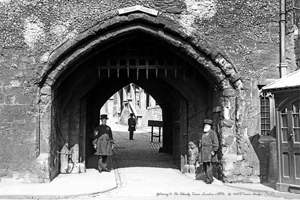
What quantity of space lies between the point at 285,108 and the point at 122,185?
3626mm

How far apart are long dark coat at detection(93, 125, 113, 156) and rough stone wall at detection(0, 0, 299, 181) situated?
1.88 metres

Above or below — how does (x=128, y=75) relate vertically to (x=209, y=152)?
above

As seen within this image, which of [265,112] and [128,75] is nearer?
[265,112]

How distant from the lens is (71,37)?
8.58 metres

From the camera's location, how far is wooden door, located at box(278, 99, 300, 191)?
23.4 feet

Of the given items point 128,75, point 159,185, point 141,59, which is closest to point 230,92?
point 141,59

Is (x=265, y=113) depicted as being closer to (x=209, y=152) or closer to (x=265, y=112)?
(x=265, y=112)

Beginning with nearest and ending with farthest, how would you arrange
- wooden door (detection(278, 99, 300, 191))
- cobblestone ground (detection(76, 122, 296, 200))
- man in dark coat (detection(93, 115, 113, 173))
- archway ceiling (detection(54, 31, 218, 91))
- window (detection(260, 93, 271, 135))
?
wooden door (detection(278, 99, 300, 191)) → cobblestone ground (detection(76, 122, 296, 200)) → window (detection(260, 93, 271, 135)) → archway ceiling (detection(54, 31, 218, 91)) → man in dark coat (detection(93, 115, 113, 173))

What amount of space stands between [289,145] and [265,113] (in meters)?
1.66

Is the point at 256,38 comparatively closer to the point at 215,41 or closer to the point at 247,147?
the point at 215,41

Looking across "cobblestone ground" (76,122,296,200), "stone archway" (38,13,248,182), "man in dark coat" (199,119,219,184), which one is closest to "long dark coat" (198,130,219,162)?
"man in dark coat" (199,119,219,184)

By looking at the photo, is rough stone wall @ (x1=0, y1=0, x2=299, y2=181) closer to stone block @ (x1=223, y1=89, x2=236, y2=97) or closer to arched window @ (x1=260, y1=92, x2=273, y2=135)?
stone block @ (x1=223, y1=89, x2=236, y2=97)

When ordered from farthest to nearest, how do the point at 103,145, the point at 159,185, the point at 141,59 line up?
the point at 103,145 < the point at 141,59 < the point at 159,185

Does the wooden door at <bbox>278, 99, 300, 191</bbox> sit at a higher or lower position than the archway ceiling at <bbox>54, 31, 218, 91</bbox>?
lower
